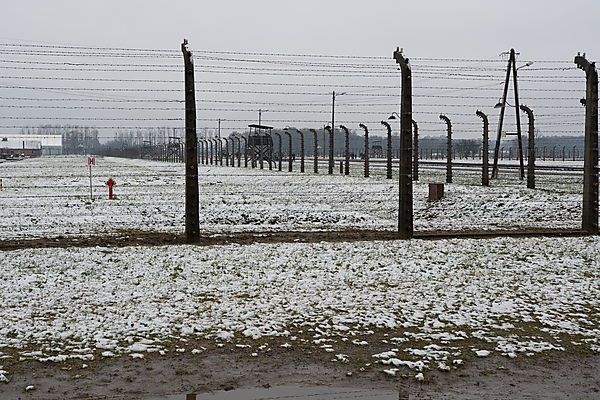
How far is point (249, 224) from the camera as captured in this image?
14.9 meters

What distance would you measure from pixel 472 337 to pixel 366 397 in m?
1.80

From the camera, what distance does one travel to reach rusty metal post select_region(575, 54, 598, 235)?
12.4 metres

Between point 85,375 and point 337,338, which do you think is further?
point 337,338

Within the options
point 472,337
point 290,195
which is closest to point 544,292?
point 472,337

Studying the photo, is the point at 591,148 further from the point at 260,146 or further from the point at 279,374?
the point at 260,146

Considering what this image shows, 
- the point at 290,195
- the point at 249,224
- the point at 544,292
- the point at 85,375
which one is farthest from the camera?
the point at 290,195

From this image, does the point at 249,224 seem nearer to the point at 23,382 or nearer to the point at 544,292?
the point at 544,292

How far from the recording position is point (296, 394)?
457 cm

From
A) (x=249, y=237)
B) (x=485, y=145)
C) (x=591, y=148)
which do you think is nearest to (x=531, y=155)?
(x=485, y=145)

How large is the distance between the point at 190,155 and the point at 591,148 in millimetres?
8228

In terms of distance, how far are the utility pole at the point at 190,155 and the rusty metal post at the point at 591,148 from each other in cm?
791

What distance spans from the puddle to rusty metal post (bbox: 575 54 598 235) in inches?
373

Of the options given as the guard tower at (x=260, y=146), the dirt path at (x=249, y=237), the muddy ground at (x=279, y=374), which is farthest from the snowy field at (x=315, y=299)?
the guard tower at (x=260, y=146)

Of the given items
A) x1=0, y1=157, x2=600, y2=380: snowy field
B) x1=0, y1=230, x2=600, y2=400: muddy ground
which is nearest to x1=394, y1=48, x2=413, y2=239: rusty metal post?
x1=0, y1=157, x2=600, y2=380: snowy field
